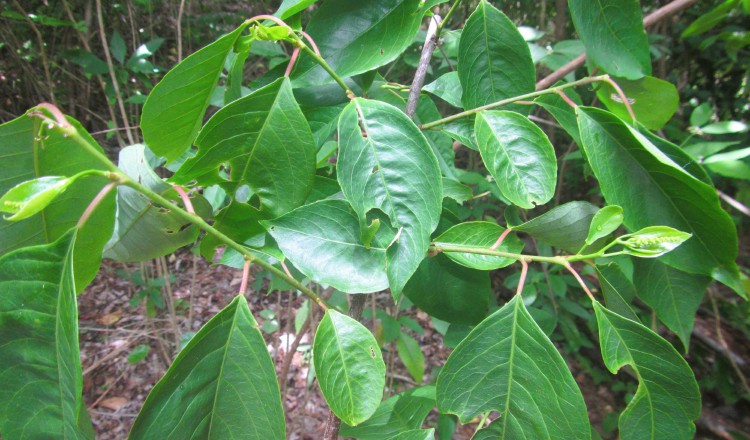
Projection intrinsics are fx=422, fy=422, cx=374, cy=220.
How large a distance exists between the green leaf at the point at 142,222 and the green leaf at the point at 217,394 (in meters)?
0.18

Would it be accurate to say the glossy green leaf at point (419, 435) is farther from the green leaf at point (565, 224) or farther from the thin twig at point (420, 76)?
the thin twig at point (420, 76)

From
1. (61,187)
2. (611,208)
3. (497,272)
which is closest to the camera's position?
(61,187)

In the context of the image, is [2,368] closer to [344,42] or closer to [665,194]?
[344,42]

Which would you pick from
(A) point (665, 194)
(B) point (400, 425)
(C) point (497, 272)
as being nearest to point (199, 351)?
(B) point (400, 425)

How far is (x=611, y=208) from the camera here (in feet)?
1.41

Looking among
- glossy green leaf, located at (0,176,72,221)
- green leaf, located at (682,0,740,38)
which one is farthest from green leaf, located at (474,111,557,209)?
green leaf, located at (682,0,740,38)

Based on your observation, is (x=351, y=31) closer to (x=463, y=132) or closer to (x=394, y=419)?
(x=463, y=132)

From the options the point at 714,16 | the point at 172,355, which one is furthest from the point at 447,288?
the point at 172,355

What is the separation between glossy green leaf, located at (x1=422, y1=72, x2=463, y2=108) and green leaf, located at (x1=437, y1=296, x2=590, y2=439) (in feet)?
1.15

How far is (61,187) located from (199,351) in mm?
183

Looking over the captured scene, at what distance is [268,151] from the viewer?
17.6 inches

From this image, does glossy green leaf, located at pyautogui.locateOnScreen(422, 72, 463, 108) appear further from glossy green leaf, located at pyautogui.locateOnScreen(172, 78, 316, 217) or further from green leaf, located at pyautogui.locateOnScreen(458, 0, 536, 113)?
glossy green leaf, located at pyautogui.locateOnScreen(172, 78, 316, 217)

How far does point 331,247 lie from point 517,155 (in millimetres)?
230

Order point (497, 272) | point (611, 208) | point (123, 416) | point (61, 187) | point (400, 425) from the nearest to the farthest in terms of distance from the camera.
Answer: point (61, 187), point (611, 208), point (400, 425), point (123, 416), point (497, 272)
